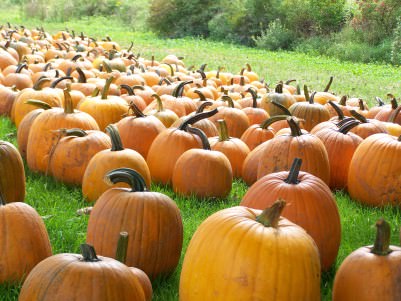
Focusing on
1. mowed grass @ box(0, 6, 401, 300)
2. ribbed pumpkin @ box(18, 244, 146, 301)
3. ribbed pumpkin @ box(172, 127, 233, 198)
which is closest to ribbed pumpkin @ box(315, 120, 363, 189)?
mowed grass @ box(0, 6, 401, 300)

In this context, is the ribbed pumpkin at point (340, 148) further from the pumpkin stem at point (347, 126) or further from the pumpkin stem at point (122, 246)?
the pumpkin stem at point (122, 246)

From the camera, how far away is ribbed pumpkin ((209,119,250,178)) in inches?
207

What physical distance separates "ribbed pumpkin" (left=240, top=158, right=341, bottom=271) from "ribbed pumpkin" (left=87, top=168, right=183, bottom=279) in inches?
18.9

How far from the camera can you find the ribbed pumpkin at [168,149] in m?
5.02

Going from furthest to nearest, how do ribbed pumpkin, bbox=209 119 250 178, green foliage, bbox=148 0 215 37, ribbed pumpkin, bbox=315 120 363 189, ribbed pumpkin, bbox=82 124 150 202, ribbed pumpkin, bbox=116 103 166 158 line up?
green foliage, bbox=148 0 215 37 → ribbed pumpkin, bbox=116 103 166 158 → ribbed pumpkin, bbox=209 119 250 178 → ribbed pumpkin, bbox=315 120 363 189 → ribbed pumpkin, bbox=82 124 150 202

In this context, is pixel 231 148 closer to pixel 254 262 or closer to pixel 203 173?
pixel 203 173

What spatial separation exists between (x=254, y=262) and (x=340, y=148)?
2.79 meters

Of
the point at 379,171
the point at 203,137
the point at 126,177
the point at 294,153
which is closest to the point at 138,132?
the point at 203,137

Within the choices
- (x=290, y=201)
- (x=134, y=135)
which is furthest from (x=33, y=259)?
(x=134, y=135)

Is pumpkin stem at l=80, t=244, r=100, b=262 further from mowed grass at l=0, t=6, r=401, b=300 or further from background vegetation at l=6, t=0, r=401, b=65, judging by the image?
background vegetation at l=6, t=0, r=401, b=65

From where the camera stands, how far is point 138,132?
5.38 metres

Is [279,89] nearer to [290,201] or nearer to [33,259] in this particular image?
[290,201]

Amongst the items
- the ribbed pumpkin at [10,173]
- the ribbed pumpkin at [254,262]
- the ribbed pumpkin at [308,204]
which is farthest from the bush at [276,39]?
the ribbed pumpkin at [254,262]

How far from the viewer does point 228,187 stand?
→ 4750 millimetres
